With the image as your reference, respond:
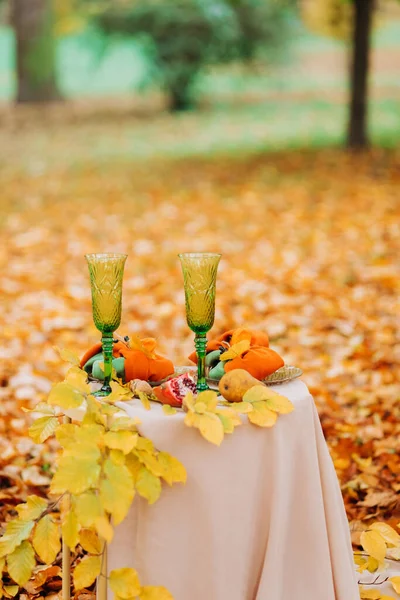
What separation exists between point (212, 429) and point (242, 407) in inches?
5.1

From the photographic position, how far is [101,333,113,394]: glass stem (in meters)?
2.33

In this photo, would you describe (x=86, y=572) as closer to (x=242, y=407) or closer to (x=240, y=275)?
(x=242, y=407)

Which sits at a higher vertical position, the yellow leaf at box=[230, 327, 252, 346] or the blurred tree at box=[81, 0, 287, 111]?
the blurred tree at box=[81, 0, 287, 111]

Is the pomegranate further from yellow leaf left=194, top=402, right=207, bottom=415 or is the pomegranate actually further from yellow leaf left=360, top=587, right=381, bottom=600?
yellow leaf left=360, top=587, right=381, bottom=600

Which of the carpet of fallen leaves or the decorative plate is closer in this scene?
the decorative plate

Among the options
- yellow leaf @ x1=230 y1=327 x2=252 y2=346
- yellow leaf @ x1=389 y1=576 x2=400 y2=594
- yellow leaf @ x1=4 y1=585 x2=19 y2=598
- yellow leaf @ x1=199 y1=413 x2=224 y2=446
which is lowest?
yellow leaf @ x1=4 y1=585 x2=19 y2=598

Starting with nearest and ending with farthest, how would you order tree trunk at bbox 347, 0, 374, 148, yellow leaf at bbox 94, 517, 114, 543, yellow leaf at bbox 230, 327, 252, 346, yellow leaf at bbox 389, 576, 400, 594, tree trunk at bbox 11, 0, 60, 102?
yellow leaf at bbox 94, 517, 114, 543, yellow leaf at bbox 230, 327, 252, 346, yellow leaf at bbox 389, 576, 400, 594, tree trunk at bbox 347, 0, 374, 148, tree trunk at bbox 11, 0, 60, 102

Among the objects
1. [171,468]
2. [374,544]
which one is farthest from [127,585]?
[374,544]

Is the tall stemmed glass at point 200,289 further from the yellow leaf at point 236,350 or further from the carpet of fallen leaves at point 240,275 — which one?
the carpet of fallen leaves at point 240,275

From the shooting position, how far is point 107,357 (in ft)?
7.73

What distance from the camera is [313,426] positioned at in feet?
7.48

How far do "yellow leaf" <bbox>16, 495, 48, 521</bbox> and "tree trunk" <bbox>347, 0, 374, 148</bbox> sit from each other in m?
9.89

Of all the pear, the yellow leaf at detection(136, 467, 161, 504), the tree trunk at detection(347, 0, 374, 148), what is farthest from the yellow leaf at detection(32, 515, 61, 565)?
the tree trunk at detection(347, 0, 374, 148)

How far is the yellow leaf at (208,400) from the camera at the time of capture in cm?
215
